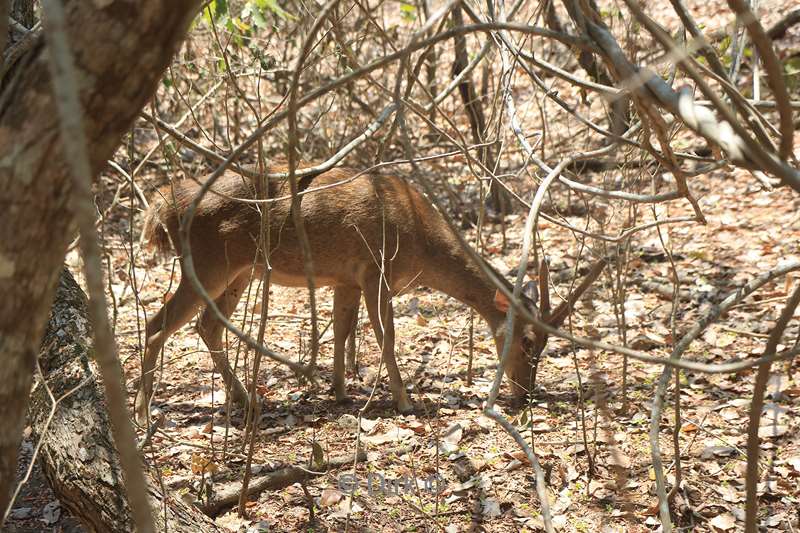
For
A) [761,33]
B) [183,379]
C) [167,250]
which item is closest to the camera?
[761,33]

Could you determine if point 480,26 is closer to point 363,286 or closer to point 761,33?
point 761,33

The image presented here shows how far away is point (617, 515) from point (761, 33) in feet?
10.9

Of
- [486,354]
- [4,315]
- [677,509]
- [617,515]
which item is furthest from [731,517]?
[4,315]

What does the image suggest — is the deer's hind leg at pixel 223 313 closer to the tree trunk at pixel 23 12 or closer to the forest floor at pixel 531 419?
the forest floor at pixel 531 419

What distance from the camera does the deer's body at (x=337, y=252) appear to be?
650 cm

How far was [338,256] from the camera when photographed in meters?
6.80

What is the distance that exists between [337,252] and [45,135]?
4.97 metres

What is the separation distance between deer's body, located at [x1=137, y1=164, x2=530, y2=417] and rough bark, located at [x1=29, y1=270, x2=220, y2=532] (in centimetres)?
196

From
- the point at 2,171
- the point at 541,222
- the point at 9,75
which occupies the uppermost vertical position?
the point at 541,222

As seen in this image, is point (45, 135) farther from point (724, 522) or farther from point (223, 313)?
point (223, 313)

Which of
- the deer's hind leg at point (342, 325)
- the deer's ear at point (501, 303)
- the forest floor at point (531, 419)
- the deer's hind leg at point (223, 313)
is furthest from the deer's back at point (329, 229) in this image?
the deer's ear at point (501, 303)

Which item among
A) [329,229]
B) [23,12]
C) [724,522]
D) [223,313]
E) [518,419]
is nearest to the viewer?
[23,12]

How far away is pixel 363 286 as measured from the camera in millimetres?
6844

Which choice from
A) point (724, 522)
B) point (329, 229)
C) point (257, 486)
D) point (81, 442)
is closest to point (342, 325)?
point (329, 229)
